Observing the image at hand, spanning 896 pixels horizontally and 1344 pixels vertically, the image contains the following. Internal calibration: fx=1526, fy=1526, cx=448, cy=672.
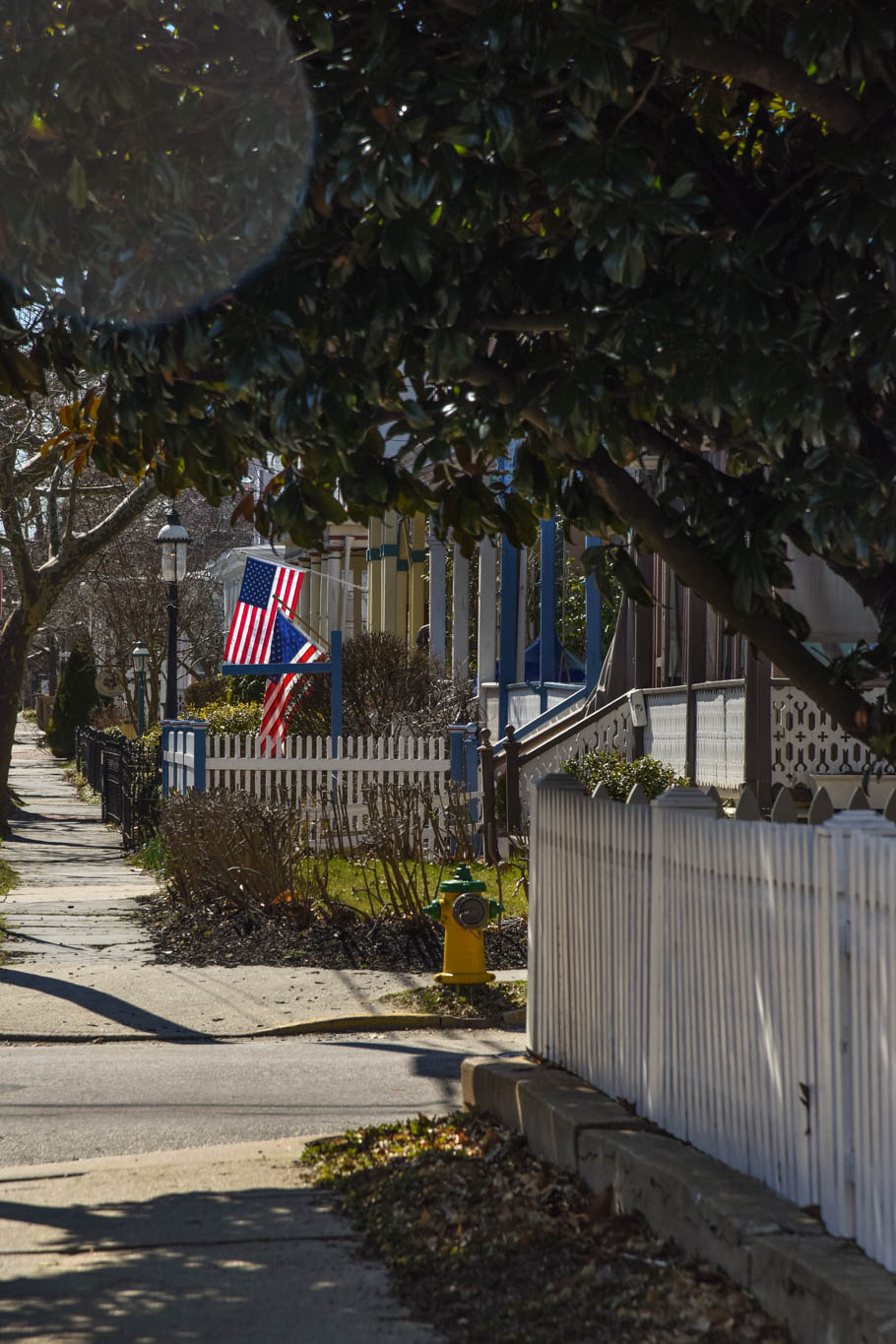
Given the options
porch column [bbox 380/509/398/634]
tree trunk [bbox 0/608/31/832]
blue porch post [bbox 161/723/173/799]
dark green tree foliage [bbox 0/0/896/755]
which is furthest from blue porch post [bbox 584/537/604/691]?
dark green tree foliage [bbox 0/0/896/755]

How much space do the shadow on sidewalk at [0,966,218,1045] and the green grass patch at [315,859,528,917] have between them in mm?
2343

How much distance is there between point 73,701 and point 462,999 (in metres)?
45.6

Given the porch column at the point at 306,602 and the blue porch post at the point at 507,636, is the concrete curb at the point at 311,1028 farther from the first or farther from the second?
the porch column at the point at 306,602

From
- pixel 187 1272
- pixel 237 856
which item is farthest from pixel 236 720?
pixel 187 1272

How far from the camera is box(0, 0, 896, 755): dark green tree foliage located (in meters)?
4.52

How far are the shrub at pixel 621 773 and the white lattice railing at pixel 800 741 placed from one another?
1.21m

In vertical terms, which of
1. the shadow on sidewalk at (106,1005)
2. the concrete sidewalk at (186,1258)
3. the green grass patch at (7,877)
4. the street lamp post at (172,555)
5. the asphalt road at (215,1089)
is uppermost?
the street lamp post at (172,555)

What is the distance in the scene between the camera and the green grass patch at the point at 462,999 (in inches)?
403

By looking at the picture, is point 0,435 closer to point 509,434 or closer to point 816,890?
point 509,434

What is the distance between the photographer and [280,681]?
1823 centimetres

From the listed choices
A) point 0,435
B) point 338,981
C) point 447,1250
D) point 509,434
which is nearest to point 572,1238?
point 447,1250

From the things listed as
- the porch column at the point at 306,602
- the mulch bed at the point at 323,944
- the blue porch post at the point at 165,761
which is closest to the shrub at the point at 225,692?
the porch column at the point at 306,602

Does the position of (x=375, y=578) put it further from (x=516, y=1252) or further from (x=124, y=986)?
(x=516, y=1252)

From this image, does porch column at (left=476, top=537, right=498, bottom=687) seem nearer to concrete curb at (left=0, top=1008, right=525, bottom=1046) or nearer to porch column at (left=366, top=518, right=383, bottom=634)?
porch column at (left=366, top=518, right=383, bottom=634)
